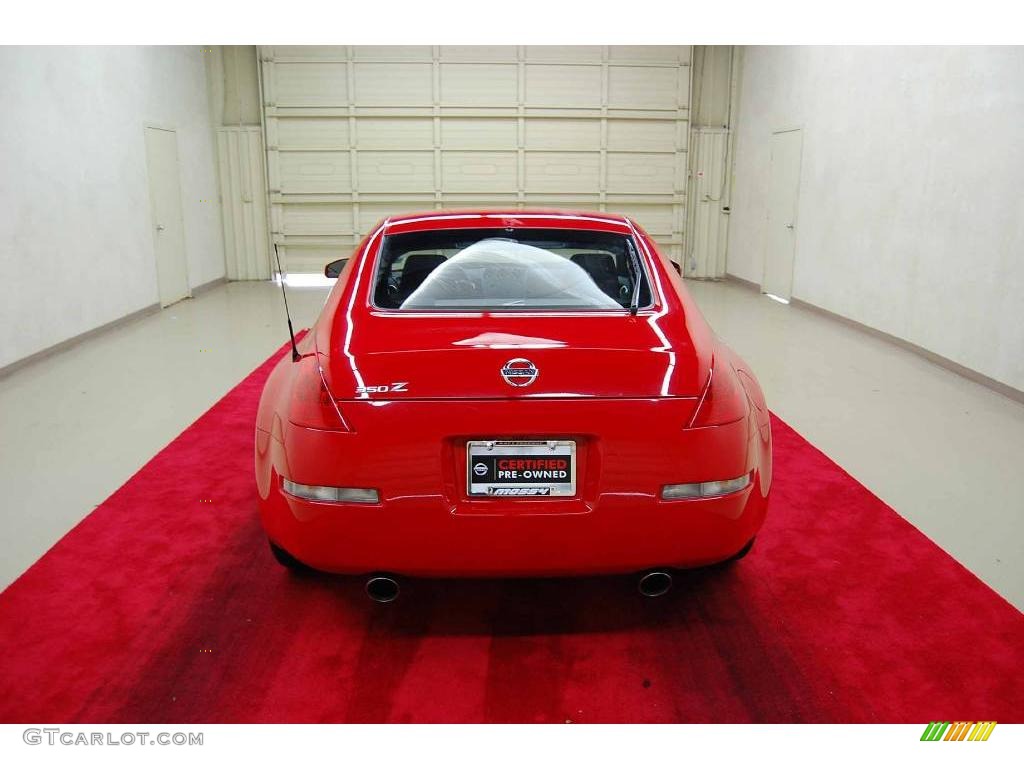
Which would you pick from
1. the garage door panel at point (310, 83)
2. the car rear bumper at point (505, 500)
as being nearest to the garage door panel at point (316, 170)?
the garage door panel at point (310, 83)

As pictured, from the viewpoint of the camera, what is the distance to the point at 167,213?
10227 millimetres

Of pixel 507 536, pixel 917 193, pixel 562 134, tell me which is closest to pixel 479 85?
pixel 562 134

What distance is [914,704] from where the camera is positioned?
2.28 metres

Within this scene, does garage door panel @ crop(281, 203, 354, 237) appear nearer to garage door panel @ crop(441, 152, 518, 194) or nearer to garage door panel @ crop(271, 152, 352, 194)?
garage door panel @ crop(271, 152, 352, 194)

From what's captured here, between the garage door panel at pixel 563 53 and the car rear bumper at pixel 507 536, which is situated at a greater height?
the garage door panel at pixel 563 53

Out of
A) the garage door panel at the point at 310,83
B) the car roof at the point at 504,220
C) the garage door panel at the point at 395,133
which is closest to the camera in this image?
the car roof at the point at 504,220

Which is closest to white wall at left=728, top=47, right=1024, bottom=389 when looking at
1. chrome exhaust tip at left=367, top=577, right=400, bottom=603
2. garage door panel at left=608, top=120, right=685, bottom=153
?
garage door panel at left=608, top=120, right=685, bottom=153

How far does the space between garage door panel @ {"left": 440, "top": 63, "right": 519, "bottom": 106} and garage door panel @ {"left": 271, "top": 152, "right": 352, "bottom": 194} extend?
1840 millimetres

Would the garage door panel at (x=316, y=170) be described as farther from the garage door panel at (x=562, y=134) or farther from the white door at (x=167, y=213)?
the garage door panel at (x=562, y=134)

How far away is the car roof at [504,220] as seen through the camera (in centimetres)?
305

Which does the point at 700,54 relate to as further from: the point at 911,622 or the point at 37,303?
the point at 911,622

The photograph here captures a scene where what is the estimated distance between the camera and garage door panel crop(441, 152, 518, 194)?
12.6 meters

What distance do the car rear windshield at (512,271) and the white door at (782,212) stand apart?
26.2 feet
